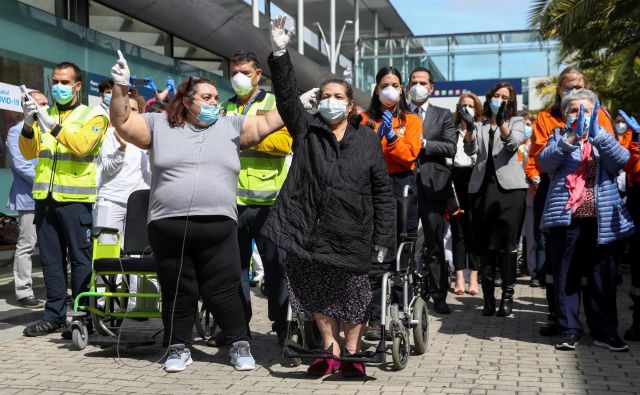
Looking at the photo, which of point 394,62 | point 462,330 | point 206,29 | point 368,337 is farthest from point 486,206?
point 394,62

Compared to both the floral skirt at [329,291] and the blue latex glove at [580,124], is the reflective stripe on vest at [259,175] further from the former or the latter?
the blue latex glove at [580,124]

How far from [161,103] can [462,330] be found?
11.0ft

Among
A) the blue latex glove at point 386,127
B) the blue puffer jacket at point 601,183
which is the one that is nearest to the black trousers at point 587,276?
the blue puffer jacket at point 601,183

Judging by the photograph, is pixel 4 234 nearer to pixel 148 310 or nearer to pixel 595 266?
pixel 148 310

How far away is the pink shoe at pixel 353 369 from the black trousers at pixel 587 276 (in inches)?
73.2

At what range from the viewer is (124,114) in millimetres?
5938

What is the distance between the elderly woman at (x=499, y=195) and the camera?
27.9 ft

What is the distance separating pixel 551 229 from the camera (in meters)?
7.16

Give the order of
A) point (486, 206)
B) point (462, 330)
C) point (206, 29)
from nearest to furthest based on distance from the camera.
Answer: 1. point (462, 330)
2. point (486, 206)
3. point (206, 29)

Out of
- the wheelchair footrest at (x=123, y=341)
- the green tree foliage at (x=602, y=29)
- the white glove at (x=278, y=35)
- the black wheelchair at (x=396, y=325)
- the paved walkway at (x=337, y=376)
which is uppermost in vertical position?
the green tree foliage at (x=602, y=29)

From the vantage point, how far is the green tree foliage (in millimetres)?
17828

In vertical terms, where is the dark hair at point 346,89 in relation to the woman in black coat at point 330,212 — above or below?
Answer: above

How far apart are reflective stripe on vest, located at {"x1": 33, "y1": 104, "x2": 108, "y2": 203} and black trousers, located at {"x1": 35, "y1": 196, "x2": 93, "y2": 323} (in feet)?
0.29

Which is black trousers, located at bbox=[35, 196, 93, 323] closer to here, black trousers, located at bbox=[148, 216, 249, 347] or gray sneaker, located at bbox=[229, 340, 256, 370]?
black trousers, located at bbox=[148, 216, 249, 347]
